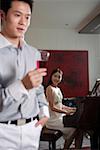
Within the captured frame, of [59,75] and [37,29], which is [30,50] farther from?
[37,29]

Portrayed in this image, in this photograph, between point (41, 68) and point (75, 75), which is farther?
point (75, 75)

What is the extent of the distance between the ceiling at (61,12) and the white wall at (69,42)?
26 centimetres

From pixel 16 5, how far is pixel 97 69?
7.86 meters

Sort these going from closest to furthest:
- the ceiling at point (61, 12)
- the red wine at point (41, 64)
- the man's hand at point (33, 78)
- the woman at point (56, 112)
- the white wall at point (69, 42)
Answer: the man's hand at point (33, 78)
the red wine at point (41, 64)
the woman at point (56, 112)
the ceiling at point (61, 12)
the white wall at point (69, 42)

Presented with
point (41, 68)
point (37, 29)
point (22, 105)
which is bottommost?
point (22, 105)

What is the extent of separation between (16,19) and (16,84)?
0.28 m

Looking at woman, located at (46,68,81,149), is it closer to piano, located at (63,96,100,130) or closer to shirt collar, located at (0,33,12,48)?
piano, located at (63,96,100,130)

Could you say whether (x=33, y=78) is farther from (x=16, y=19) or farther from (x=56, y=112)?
(x=56, y=112)

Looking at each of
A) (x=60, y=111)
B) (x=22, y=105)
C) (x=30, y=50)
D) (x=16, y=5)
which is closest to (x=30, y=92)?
(x=22, y=105)

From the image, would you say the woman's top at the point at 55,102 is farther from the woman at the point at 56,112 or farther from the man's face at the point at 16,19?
the man's face at the point at 16,19

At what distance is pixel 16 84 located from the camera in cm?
101

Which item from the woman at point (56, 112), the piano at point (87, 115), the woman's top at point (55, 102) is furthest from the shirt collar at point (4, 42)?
the woman's top at point (55, 102)

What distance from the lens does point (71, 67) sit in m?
8.62

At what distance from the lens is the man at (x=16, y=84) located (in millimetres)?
1031
